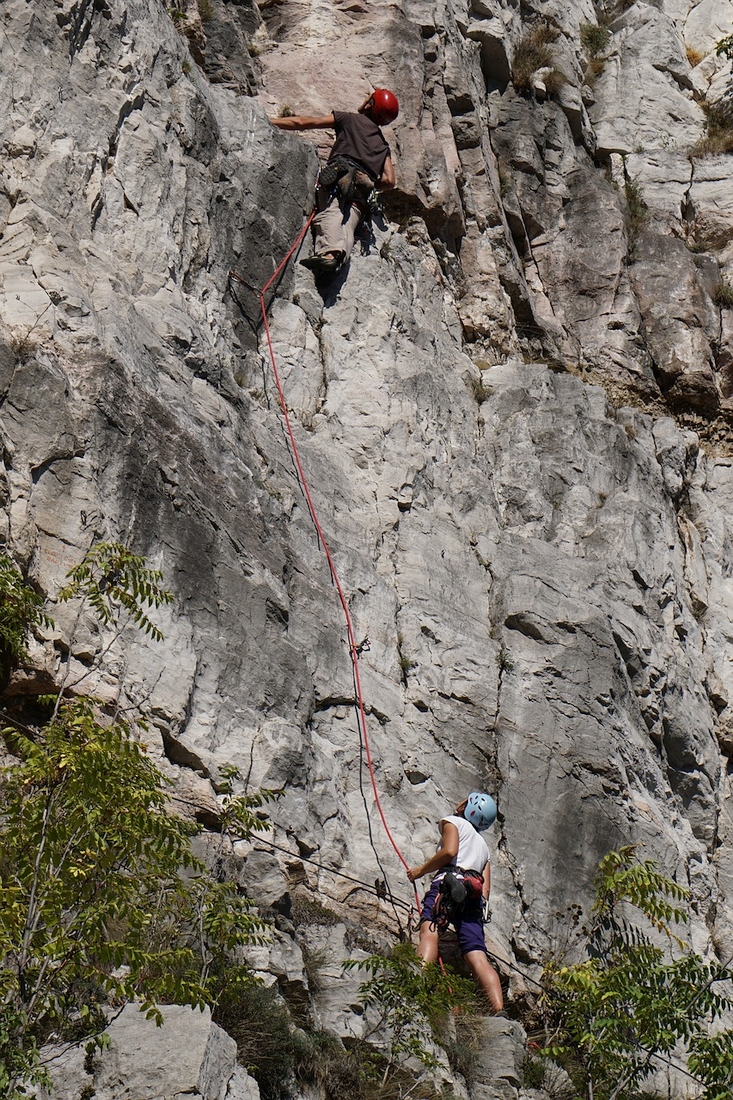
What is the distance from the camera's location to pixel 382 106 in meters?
13.3

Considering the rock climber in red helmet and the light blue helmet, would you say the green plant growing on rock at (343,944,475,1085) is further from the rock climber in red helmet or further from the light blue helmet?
the rock climber in red helmet

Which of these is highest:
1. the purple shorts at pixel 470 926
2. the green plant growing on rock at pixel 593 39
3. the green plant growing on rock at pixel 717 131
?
the green plant growing on rock at pixel 593 39

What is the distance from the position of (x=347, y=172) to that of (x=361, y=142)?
57cm

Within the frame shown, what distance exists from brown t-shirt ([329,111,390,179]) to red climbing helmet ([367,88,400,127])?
257 mm

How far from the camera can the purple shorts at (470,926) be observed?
8.37 metres

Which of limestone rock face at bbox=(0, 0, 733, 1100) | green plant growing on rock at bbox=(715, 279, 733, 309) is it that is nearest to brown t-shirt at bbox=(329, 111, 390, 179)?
limestone rock face at bbox=(0, 0, 733, 1100)

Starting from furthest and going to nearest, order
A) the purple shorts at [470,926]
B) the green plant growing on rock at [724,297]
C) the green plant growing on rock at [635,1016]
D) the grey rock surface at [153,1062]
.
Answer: the green plant growing on rock at [724,297] < the purple shorts at [470,926] < the green plant growing on rock at [635,1016] < the grey rock surface at [153,1062]

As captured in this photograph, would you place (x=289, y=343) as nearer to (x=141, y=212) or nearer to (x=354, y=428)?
(x=354, y=428)

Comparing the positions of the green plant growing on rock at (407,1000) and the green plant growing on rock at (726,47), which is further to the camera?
the green plant growing on rock at (726,47)

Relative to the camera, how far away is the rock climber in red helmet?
12344 millimetres

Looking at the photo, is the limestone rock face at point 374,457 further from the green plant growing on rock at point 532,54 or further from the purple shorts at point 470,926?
the purple shorts at point 470,926

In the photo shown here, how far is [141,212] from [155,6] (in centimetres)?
255

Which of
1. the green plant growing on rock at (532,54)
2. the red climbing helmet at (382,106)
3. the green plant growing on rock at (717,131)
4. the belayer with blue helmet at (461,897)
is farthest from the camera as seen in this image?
the green plant growing on rock at (717,131)

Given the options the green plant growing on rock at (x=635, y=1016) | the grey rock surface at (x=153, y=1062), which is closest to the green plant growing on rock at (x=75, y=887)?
the grey rock surface at (x=153, y=1062)
